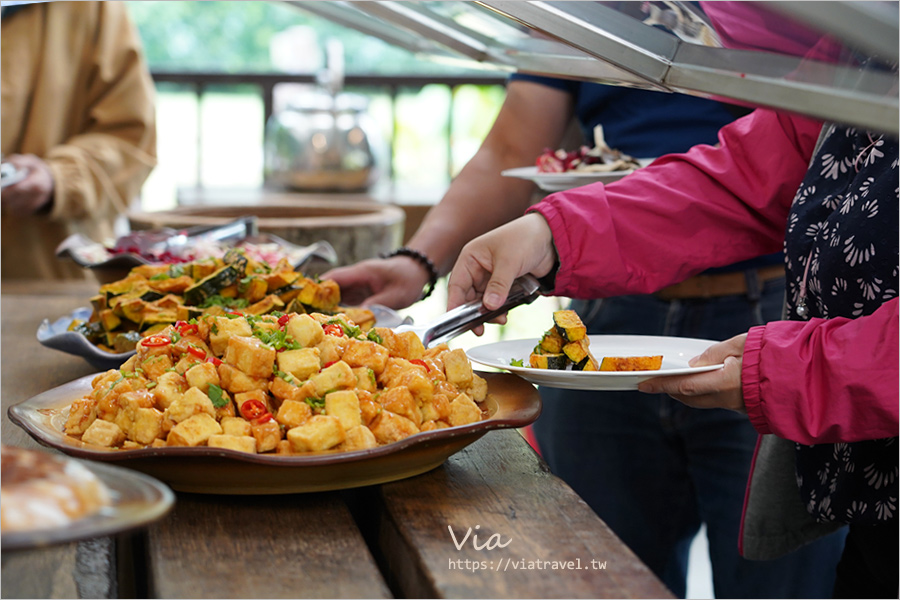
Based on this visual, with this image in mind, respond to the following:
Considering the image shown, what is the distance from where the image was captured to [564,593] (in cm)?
A: 70

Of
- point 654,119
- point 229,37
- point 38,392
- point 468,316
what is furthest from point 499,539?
point 229,37

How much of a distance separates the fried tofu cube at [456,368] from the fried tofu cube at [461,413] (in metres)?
0.05

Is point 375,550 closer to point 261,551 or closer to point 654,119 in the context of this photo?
point 261,551

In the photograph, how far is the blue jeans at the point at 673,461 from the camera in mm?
1575

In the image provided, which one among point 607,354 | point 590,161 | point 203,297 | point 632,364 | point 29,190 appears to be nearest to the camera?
point 632,364

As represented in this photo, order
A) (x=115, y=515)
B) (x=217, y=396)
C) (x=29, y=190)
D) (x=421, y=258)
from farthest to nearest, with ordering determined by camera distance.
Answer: (x=29, y=190) < (x=421, y=258) < (x=217, y=396) < (x=115, y=515)

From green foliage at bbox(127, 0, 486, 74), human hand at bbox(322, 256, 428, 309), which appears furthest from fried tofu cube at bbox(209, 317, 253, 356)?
green foliage at bbox(127, 0, 486, 74)

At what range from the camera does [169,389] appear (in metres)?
0.87

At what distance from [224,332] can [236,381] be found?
0.32 ft

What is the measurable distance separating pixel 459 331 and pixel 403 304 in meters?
0.42

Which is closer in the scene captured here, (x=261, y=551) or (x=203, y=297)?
(x=261, y=551)

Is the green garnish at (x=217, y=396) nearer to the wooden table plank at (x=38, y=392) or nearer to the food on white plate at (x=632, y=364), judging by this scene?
the wooden table plank at (x=38, y=392)

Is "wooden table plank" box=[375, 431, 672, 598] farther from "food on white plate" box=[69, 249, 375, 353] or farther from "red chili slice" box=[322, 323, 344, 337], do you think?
"food on white plate" box=[69, 249, 375, 353]

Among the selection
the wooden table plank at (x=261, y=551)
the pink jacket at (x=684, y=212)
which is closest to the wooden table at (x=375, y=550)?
the wooden table plank at (x=261, y=551)
